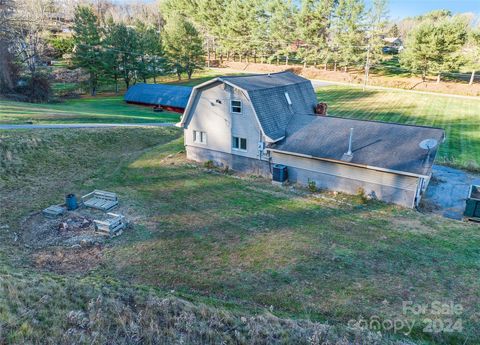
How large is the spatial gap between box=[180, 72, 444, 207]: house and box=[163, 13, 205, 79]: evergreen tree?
42373 mm

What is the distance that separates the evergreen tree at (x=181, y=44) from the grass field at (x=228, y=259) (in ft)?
147

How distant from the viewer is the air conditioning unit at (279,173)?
19.7 meters

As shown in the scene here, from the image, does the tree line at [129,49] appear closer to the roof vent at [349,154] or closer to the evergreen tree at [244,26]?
the evergreen tree at [244,26]

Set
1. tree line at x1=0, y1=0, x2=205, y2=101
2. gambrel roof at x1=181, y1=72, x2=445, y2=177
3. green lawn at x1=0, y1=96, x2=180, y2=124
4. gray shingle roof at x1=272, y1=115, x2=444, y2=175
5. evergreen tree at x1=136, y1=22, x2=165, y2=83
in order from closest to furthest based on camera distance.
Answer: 1. gray shingle roof at x1=272, y1=115, x2=444, y2=175
2. gambrel roof at x1=181, y1=72, x2=445, y2=177
3. green lawn at x1=0, y1=96, x2=180, y2=124
4. tree line at x1=0, y1=0, x2=205, y2=101
5. evergreen tree at x1=136, y1=22, x2=165, y2=83

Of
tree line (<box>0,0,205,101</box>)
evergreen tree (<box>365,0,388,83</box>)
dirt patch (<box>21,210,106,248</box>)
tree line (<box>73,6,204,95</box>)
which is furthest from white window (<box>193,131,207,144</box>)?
evergreen tree (<box>365,0,388,83</box>)

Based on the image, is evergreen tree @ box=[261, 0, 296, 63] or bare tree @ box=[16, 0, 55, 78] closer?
bare tree @ box=[16, 0, 55, 78]

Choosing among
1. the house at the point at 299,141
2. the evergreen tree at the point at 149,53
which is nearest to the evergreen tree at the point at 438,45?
the house at the point at 299,141

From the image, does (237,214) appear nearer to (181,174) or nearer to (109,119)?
(181,174)

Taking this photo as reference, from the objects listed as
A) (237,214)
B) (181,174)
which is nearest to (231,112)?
(181,174)

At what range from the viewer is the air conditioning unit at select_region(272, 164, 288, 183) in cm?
1970

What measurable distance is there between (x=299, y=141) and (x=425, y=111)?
27.6m

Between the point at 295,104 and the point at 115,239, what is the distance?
15.4m

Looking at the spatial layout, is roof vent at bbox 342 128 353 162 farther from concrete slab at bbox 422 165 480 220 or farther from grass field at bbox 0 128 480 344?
concrete slab at bbox 422 165 480 220

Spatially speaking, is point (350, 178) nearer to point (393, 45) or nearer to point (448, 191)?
point (448, 191)
